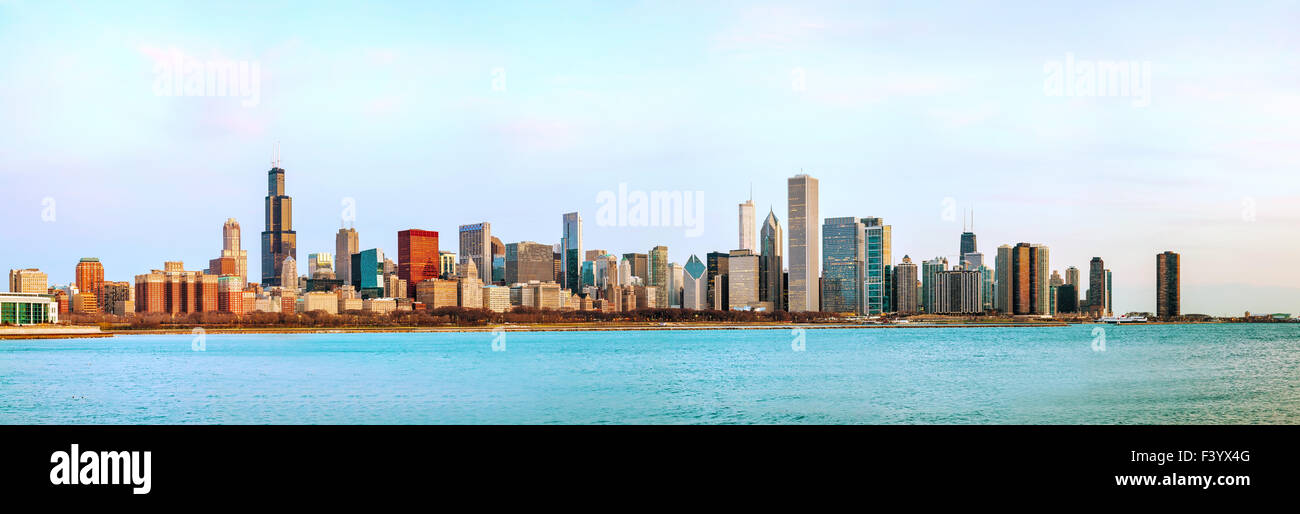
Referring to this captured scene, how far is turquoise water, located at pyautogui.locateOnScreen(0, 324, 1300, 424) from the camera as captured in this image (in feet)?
107

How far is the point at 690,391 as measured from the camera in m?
40.2

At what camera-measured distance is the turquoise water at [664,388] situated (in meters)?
32.6

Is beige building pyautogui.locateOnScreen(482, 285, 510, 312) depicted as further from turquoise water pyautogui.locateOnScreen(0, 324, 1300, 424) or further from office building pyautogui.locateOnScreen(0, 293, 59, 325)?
turquoise water pyautogui.locateOnScreen(0, 324, 1300, 424)

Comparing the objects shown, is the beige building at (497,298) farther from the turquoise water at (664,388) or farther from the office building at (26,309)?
the turquoise water at (664,388)

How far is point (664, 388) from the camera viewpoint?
41938mm

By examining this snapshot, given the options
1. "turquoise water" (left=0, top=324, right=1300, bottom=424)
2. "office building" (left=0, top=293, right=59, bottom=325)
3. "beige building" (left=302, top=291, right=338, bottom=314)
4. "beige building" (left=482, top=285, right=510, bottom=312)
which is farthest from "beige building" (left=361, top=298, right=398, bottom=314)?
"turquoise water" (left=0, top=324, right=1300, bottom=424)
